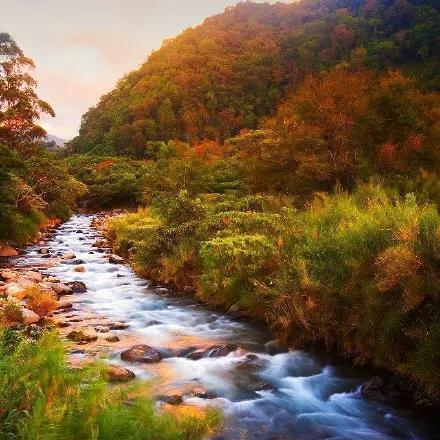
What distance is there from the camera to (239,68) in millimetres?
92562

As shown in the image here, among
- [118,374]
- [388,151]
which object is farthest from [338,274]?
[388,151]

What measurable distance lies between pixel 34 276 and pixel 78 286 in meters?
1.35

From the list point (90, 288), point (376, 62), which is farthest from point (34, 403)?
point (376, 62)

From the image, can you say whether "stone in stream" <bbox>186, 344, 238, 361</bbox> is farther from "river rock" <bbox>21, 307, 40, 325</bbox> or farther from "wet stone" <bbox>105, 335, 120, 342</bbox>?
"river rock" <bbox>21, 307, 40, 325</bbox>

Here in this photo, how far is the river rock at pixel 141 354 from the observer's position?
8.12m

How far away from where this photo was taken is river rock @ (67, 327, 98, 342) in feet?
28.8

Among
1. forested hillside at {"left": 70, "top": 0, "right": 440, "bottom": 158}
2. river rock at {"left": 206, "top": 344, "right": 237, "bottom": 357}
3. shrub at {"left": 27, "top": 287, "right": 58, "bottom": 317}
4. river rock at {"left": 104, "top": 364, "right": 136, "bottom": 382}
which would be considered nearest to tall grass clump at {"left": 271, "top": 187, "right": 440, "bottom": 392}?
river rock at {"left": 206, "top": 344, "right": 237, "bottom": 357}

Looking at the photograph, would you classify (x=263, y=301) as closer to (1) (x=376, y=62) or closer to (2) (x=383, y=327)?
(2) (x=383, y=327)

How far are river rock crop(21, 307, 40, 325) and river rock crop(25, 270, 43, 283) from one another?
365 centimetres

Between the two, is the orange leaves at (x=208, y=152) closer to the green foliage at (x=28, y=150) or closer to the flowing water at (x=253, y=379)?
the green foliage at (x=28, y=150)

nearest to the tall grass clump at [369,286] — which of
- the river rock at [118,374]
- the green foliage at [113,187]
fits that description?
the river rock at [118,374]

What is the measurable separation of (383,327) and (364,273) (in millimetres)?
1096

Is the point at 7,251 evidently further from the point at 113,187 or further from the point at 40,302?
the point at 113,187

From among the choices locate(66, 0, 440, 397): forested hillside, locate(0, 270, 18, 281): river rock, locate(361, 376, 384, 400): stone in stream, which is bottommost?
locate(361, 376, 384, 400): stone in stream
